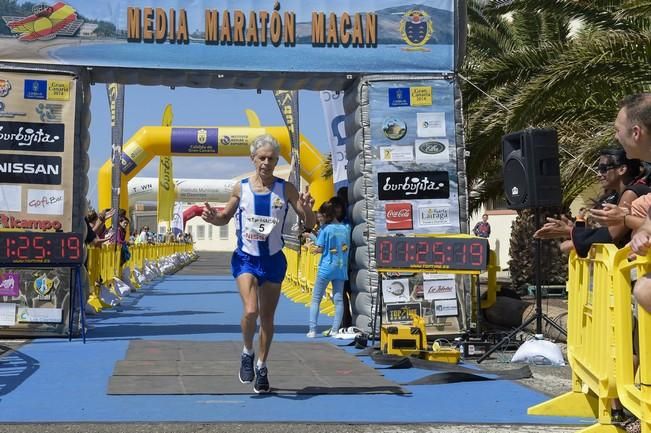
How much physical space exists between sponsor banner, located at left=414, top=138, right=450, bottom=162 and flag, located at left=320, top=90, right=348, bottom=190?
4301mm

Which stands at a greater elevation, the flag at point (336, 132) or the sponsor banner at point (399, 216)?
the flag at point (336, 132)

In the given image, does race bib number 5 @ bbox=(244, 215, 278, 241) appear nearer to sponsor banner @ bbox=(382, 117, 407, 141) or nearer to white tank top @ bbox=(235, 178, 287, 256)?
white tank top @ bbox=(235, 178, 287, 256)

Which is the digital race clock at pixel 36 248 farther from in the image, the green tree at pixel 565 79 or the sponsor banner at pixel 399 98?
the green tree at pixel 565 79

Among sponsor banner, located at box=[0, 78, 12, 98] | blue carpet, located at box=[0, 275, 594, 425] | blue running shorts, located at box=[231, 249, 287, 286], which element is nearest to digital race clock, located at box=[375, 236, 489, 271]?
blue carpet, located at box=[0, 275, 594, 425]

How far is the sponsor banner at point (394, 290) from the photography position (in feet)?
37.3

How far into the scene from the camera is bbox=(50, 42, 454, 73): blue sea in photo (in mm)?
11742

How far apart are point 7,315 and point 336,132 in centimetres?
667

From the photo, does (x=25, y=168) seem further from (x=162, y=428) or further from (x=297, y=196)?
(x=162, y=428)

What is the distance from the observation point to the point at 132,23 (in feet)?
38.5

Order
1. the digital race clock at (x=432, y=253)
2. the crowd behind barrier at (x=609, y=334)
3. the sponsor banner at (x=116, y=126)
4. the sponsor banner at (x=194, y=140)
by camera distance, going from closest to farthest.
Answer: the crowd behind barrier at (x=609, y=334) < the digital race clock at (x=432, y=253) < the sponsor banner at (x=116, y=126) < the sponsor banner at (x=194, y=140)

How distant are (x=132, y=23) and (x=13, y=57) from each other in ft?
4.79

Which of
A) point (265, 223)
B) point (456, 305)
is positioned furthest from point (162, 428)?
point (456, 305)

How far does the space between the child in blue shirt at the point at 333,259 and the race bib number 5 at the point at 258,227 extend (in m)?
4.64

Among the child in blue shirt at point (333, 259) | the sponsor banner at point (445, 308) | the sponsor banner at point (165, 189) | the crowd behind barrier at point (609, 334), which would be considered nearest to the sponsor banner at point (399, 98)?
the child in blue shirt at point (333, 259)
